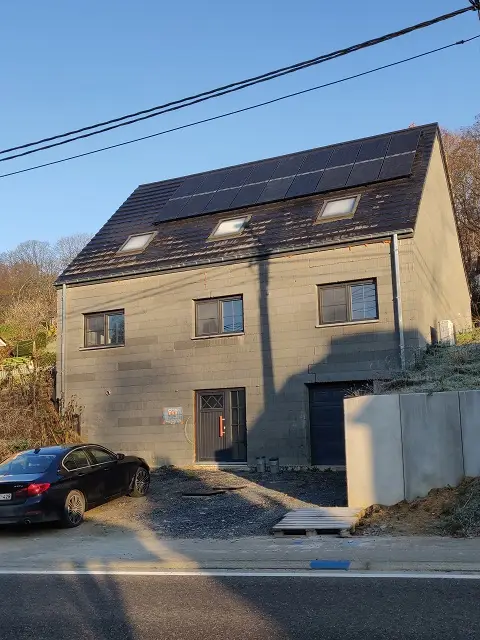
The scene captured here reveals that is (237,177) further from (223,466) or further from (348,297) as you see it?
(223,466)

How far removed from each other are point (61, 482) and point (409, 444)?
5772 millimetres

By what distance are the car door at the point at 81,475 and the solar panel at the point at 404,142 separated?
12.3 meters

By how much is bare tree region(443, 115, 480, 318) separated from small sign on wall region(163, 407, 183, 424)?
22.5 metres

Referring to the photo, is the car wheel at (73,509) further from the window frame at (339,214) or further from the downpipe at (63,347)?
the window frame at (339,214)

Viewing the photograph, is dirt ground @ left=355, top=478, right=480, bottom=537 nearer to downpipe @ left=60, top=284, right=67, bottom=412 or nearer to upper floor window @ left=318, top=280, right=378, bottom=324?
upper floor window @ left=318, top=280, right=378, bottom=324

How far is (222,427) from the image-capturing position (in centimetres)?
1739

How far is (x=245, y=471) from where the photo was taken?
16.5 metres

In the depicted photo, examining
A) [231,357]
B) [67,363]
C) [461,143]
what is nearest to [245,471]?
[231,357]

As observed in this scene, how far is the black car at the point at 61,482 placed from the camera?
10609mm

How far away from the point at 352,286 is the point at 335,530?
8037mm

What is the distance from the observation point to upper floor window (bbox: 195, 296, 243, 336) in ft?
57.9

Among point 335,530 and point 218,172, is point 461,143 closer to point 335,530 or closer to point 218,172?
point 218,172

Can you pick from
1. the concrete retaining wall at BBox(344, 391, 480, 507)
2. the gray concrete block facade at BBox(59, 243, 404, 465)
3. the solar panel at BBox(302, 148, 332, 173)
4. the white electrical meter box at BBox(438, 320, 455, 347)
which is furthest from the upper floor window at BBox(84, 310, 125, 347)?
the concrete retaining wall at BBox(344, 391, 480, 507)

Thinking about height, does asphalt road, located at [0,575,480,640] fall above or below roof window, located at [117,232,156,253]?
below
